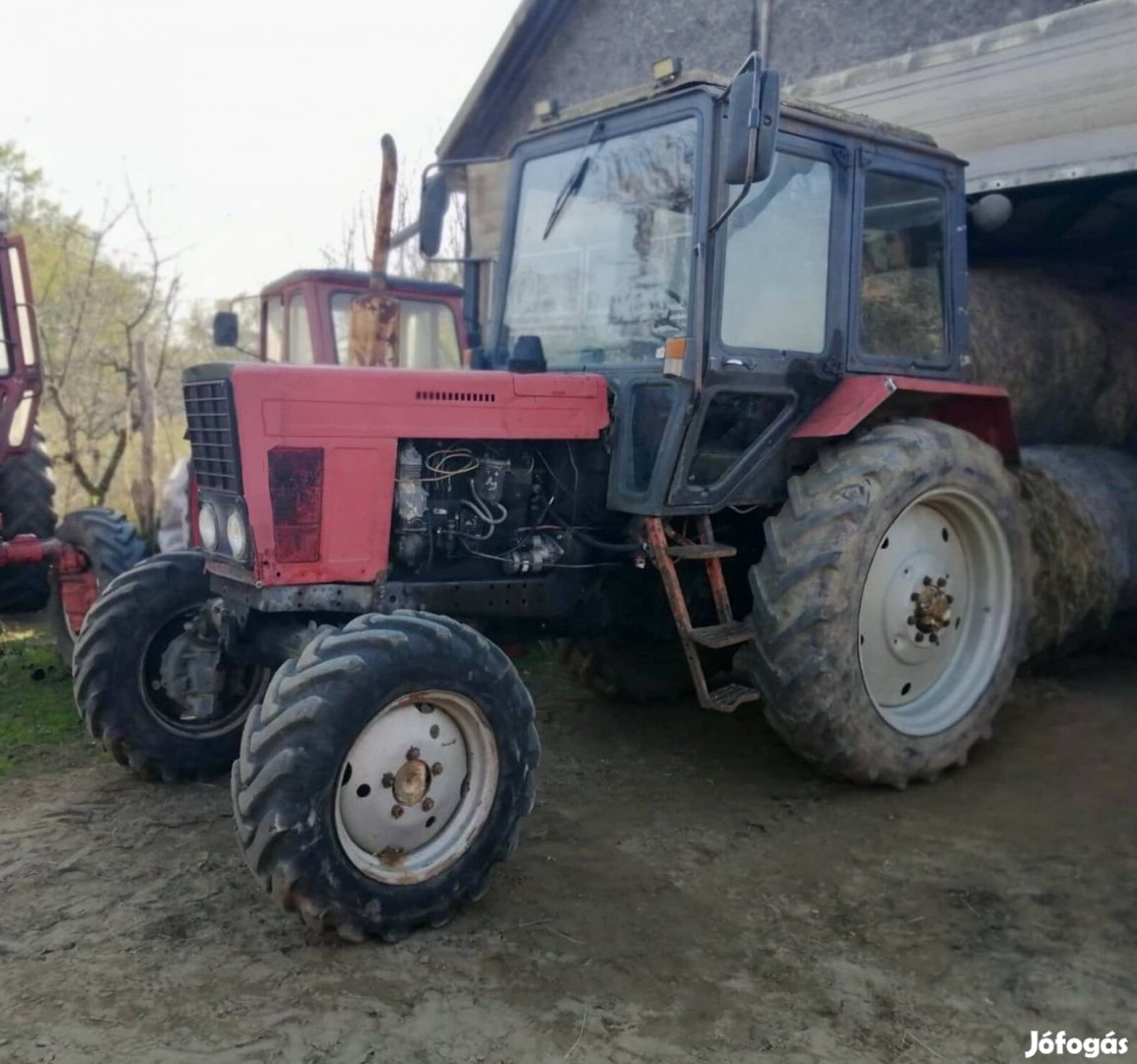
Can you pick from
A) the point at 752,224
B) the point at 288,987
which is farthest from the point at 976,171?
the point at 288,987

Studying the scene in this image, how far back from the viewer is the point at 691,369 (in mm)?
3777

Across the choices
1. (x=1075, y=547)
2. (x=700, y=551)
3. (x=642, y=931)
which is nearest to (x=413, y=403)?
(x=700, y=551)

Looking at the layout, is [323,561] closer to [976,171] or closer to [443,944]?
[443,944]

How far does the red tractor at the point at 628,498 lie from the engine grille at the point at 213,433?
16mm

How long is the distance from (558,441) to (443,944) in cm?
179

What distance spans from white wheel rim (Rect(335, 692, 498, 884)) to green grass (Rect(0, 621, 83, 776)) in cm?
224

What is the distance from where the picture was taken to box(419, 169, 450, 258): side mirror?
4.66 m

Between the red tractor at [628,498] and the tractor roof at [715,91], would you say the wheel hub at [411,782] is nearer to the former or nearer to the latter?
the red tractor at [628,498]

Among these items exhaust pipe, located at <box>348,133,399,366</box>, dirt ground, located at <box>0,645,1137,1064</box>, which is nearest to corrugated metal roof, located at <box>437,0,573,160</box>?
exhaust pipe, located at <box>348,133,399,366</box>

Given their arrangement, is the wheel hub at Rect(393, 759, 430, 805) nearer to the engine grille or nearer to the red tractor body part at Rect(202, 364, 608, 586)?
the red tractor body part at Rect(202, 364, 608, 586)

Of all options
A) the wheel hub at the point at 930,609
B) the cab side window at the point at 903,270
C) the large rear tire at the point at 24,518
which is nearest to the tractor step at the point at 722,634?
the wheel hub at the point at 930,609

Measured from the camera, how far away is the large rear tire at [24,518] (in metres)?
7.18

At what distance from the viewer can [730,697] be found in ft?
12.8

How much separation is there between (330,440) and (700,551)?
4.28 ft
